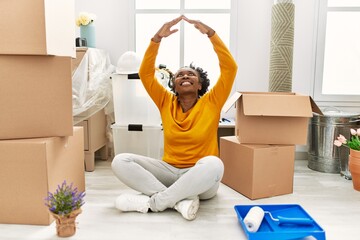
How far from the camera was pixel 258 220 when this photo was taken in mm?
1419

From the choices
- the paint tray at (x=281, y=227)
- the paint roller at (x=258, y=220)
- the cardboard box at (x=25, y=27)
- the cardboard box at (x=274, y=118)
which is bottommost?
the paint tray at (x=281, y=227)

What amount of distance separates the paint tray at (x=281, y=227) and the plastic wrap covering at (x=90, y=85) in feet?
4.28

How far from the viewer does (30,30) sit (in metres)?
1.43

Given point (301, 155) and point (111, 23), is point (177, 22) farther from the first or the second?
point (301, 155)

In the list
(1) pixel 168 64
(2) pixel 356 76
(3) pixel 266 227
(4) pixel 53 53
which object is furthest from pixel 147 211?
(2) pixel 356 76

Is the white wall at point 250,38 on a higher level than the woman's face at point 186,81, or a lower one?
higher

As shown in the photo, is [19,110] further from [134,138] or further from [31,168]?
[134,138]

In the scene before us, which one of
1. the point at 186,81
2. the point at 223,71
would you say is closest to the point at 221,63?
the point at 223,71

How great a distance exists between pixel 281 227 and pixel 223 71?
2.73 ft

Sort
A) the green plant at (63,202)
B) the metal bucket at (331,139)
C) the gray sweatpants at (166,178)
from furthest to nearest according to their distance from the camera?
the metal bucket at (331,139)
the gray sweatpants at (166,178)
the green plant at (63,202)

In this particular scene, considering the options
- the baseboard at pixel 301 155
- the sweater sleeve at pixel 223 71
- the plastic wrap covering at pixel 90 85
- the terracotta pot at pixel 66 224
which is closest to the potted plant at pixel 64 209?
the terracotta pot at pixel 66 224

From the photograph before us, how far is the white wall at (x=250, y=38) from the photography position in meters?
2.76

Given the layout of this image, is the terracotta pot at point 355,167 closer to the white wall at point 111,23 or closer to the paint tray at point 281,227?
the paint tray at point 281,227

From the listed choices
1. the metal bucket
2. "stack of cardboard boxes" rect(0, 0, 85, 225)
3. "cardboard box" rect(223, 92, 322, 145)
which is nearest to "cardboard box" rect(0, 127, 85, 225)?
"stack of cardboard boxes" rect(0, 0, 85, 225)
